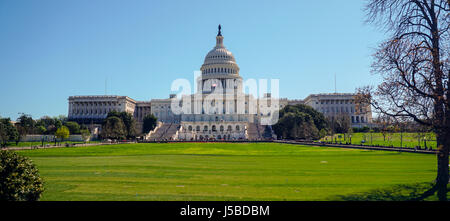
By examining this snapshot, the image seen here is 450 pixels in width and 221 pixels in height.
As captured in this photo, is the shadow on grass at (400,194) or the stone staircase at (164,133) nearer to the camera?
the shadow on grass at (400,194)

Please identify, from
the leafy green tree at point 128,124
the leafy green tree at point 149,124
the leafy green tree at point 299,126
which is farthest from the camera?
the leafy green tree at point 149,124

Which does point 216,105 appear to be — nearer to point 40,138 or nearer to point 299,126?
point 299,126

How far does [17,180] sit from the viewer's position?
1020cm

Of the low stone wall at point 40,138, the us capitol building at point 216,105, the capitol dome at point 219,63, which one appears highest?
the capitol dome at point 219,63

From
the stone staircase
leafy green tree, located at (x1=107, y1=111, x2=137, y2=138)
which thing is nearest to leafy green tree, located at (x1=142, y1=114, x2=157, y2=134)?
the stone staircase

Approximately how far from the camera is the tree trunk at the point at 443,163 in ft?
41.4

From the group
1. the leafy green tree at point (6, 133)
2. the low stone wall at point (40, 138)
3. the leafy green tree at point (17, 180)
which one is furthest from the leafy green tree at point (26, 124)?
the leafy green tree at point (17, 180)

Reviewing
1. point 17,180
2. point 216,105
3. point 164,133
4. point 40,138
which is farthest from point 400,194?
point 216,105

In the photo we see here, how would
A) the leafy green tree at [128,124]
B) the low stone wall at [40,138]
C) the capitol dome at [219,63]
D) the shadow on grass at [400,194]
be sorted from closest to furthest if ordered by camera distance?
the shadow on grass at [400,194], the low stone wall at [40,138], the leafy green tree at [128,124], the capitol dome at [219,63]

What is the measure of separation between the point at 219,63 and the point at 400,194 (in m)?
148

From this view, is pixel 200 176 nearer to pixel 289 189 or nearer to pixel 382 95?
pixel 289 189

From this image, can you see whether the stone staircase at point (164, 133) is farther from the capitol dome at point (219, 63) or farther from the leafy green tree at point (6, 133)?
the capitol dome at point (219, 63)
